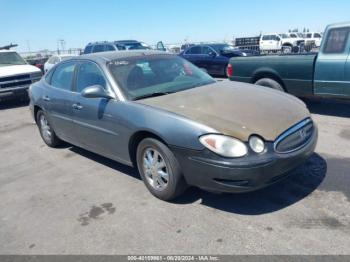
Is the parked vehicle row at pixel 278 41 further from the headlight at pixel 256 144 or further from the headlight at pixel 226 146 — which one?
the headlight at pixel 226 146

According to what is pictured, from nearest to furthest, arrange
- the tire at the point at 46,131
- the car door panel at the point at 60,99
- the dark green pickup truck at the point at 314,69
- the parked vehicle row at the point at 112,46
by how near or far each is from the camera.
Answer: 1. the car door panel at the point at 60,99
2. the tire at the point at 46,131
3. the dark green pickup truck at the point at 314,69
4. the parked vehicle row at the point at 112,46

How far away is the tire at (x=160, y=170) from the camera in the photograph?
3.59m

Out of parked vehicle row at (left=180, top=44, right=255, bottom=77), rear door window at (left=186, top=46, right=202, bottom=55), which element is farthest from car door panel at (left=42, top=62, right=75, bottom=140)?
rear door window at (left=186, top=46, right=202, bottom=55)

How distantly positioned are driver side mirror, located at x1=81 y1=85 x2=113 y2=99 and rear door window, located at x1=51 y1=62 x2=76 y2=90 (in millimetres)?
1086

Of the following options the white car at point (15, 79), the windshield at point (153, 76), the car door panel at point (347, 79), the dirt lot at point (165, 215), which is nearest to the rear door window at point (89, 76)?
the windshield at point (153, 76)

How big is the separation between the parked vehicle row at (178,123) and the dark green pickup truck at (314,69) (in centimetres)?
281

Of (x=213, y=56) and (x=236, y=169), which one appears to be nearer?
(x=236, y=169)

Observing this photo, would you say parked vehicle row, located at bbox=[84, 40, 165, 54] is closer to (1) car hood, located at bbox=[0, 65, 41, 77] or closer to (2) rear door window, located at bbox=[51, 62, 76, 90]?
(1) car hood, located at bbox=[0, 65, 41, 77]

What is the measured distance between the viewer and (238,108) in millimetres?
3701

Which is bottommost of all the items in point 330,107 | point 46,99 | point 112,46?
point 330,107

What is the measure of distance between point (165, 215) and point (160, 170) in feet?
1.61

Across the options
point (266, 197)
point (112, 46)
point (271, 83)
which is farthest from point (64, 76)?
point (112, 46)

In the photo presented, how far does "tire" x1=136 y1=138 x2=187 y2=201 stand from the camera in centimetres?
359

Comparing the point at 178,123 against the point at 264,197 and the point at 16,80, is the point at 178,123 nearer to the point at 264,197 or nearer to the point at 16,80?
the point at 264,197
